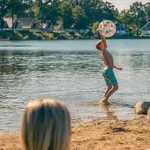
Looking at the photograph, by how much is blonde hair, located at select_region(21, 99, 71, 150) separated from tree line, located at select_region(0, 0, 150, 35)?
120488 mm

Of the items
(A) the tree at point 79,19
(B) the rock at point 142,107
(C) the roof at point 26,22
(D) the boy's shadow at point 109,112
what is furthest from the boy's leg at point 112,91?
(A) the tree at point 79,19

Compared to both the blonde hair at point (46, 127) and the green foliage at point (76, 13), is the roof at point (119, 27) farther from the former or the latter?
the blonde hair at point (46, 127)

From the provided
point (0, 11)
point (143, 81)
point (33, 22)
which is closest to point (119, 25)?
point (33, 22)

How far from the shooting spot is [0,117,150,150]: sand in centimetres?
847

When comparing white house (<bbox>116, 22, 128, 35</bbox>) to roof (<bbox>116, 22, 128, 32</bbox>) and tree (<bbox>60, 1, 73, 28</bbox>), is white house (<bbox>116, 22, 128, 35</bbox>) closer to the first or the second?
roof (<bbox>116, 22, 128, 32</bbox>)

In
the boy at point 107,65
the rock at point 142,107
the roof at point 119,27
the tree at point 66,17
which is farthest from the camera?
the roof at point 119,27

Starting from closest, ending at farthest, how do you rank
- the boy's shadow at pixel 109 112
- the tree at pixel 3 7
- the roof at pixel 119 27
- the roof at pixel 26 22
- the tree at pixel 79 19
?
the boy's shadow at pixel 109 112
the tree at pixel 3 7
the roof at pixel 26 22
the tree at pixel 79 19
the roof at pixel 119 27

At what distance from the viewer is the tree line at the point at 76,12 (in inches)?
4931

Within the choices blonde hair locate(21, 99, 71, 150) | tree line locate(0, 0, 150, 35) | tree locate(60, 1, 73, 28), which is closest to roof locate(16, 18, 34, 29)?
tree line locate(0, 0, 150, 35)

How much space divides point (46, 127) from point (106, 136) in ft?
21.1

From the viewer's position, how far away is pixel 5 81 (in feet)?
67.2

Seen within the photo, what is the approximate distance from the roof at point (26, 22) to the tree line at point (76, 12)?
136cm

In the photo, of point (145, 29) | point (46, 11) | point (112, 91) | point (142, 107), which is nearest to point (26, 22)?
point (46, 11)

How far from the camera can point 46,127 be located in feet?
9.33
